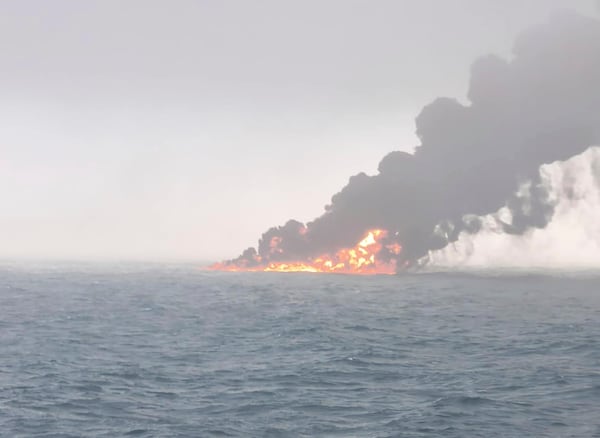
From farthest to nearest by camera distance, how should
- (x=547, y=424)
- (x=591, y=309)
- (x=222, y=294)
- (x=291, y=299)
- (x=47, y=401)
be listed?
(x=222, y=294) → (x=291, y=299) → (x=591, y=309) → (x=47, y=401) → (x=547, y=424)

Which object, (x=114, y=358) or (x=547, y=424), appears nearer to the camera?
(x=547, y=424)

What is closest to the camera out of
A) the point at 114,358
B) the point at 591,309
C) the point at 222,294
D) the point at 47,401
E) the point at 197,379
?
the point at 47,401

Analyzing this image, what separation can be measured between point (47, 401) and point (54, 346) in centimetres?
1768

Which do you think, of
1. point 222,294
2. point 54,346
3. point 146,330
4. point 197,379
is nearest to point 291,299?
point 222,294

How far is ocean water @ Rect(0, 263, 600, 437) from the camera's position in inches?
1025

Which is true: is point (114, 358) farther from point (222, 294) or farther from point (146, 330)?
point (222, 294)

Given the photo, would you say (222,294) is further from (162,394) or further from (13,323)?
(162,394)

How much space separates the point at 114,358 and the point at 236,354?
27.2 ft

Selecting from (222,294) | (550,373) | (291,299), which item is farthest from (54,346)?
(222,294)

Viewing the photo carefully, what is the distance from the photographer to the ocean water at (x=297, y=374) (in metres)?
26.0

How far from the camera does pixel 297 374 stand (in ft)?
120

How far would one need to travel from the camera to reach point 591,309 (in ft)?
253

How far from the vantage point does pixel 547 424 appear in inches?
1006

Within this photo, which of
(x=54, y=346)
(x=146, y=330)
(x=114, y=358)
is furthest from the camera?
(x=146, y=330)
